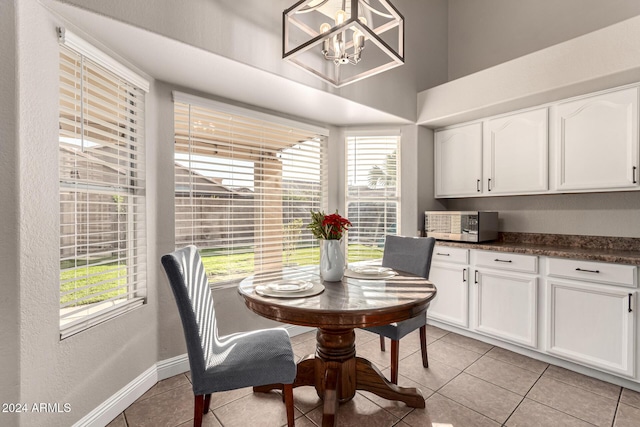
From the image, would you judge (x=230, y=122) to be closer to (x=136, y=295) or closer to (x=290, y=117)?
(x=290, y=117)

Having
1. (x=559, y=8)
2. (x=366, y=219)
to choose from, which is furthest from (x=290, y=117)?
(x=559, y=8)

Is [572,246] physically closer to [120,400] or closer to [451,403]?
[451,403]

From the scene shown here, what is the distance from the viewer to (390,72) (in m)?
3.14

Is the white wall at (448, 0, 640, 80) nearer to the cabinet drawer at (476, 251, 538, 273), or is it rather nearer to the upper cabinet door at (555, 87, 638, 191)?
the upper cabinet door at (555, 87, 638, 191)

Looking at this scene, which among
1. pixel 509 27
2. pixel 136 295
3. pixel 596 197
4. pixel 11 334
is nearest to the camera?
pixel 11 334

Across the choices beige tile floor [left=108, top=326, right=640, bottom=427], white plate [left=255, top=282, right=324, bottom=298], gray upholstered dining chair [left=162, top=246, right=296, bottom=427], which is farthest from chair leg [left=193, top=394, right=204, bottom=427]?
white plate [left=255, top=282, right=324, bottom=298]

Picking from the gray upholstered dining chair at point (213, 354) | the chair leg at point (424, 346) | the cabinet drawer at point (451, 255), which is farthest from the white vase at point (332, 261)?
the cabinet drawer at point (451, 255)

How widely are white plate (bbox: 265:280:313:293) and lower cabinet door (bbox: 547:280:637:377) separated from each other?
6.72 feet

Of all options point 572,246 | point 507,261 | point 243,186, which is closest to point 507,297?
point 507,261

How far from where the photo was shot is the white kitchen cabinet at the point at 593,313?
212 cm

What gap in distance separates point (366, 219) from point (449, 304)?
123 centimetres

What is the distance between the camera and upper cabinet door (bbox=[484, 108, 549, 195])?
273 cm

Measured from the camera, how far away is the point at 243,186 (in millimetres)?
2799

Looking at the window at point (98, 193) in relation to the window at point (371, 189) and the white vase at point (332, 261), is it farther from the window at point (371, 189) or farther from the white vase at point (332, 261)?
the window at point (371, 189)
